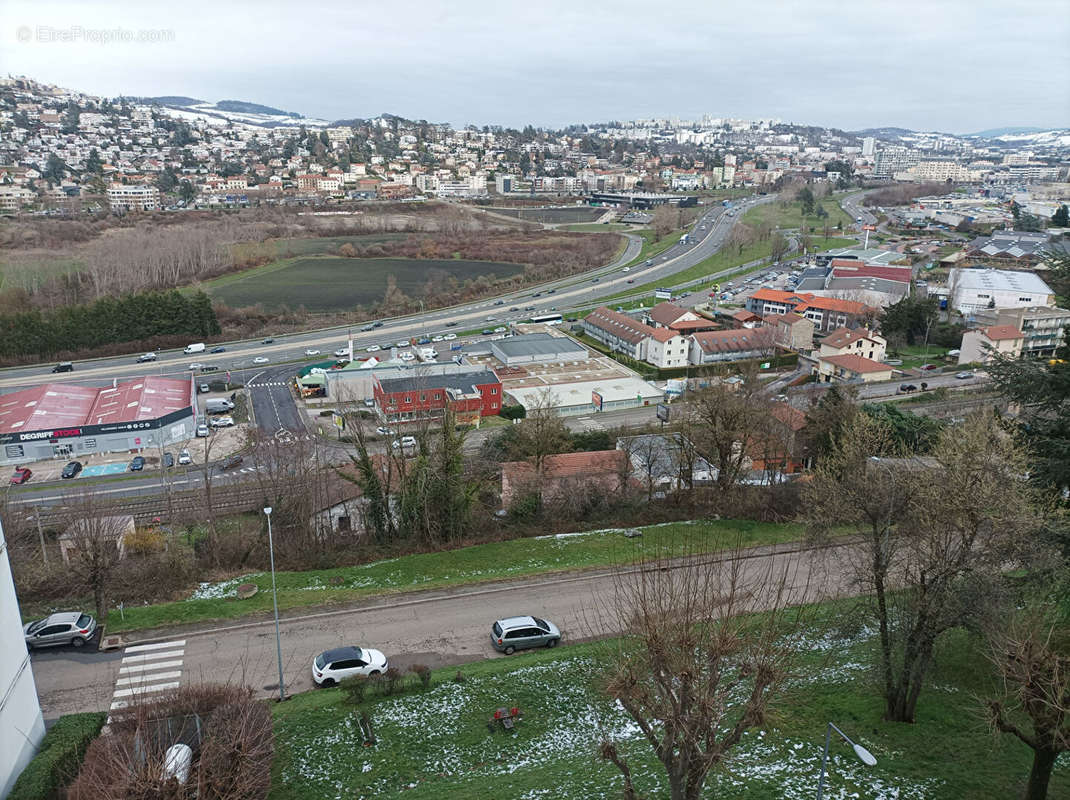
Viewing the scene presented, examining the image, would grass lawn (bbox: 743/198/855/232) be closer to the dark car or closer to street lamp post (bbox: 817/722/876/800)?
the dark car

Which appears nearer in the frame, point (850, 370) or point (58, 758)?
point (58, 758)

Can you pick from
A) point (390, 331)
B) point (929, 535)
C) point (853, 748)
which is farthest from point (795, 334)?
point (853, 748)

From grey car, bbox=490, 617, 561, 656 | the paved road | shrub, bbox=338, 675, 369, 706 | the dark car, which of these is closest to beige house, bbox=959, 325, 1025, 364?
the paved road

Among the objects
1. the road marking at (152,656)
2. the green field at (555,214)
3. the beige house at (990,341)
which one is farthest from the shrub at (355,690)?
the green field at (555,214)

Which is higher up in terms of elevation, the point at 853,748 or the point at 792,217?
the point at 792,217

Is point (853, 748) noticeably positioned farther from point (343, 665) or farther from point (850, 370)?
point (850, 370)

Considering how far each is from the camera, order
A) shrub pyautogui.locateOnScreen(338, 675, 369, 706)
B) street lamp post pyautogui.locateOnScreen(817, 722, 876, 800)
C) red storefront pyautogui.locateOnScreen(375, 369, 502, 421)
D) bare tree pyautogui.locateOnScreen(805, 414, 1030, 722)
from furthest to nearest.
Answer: red storefront pyautogui.locateOnScreen(375, 369, 502, 421) → shrub pyautogui.locateOnScreen(338, 675, 369, 706) → bare tree pyautogui.locateOnScreen(805, 414, 1030, 722) → street lamp post pyautogui.locateOnScreen(817, 722, 876, 800)
